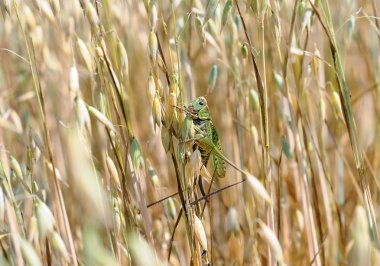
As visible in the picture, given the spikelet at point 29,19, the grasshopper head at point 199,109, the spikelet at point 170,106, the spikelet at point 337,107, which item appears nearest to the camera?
the spikelet at point 170,106

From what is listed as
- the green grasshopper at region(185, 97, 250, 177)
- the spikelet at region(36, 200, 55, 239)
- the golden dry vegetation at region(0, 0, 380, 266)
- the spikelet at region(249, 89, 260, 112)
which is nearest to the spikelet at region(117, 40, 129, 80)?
the golden dry vegetation at region(0, 0, 380, 266)

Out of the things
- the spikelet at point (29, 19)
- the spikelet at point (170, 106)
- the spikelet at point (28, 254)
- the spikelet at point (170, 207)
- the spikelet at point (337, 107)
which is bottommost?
the spikelet at point (28, 254)

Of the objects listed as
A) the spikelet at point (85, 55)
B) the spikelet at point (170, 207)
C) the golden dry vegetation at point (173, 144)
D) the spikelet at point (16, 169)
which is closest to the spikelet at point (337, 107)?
the golden dry vegetation at point (173, 144)

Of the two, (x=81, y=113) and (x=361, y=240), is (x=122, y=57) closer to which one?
(x=81, y=113)

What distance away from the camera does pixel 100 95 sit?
0.77 metres

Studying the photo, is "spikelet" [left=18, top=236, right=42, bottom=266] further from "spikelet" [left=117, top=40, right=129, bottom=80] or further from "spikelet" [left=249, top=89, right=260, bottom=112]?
"spikelet" [left=249, top=89, right=260, bottom=112]

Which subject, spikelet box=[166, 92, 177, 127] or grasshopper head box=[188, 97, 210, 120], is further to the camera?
grasshopper head box=[188, 97, 210, 120]

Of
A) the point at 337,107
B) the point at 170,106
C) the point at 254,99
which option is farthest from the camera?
the point at 254,99

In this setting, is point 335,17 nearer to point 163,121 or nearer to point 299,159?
point 299,159

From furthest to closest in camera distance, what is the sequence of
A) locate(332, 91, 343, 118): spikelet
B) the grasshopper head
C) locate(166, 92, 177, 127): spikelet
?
locate(332, 91, 343, 118): spikelet, the grasshopper head, locate(166, 92, 177, 127): spikelet

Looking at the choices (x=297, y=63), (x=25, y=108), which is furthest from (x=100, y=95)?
(x=25, y=108)

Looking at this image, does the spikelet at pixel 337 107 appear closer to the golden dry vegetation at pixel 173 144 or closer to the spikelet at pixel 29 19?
the golden dry vegetation at pixel 173 144

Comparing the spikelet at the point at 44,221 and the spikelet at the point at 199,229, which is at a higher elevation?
the spikelet at the point at 44,221

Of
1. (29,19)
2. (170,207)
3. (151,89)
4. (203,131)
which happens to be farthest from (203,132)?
(29,19)
